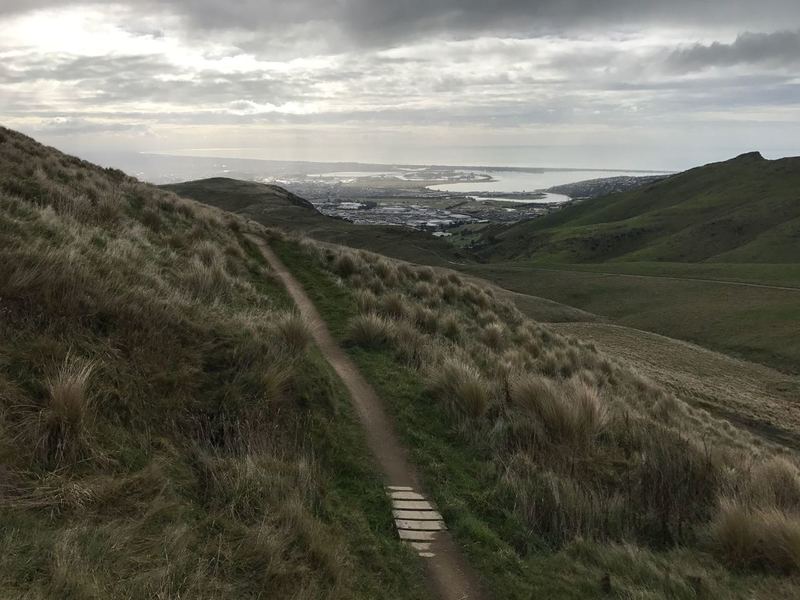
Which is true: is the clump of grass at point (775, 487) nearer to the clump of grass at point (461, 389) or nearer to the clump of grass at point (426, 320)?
the clump of grass at point (461, 389)

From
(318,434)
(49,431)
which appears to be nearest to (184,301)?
(318,434)

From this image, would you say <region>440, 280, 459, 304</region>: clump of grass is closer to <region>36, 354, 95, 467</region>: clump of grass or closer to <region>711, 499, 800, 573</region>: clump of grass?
<region>711, 499, 800, 573</region>: clump of grass

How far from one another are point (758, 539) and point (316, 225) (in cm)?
7993

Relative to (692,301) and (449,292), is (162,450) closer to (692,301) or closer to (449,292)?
(449,292)

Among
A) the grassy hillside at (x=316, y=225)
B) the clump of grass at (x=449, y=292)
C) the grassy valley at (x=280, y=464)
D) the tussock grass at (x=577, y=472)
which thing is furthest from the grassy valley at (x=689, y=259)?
the grassy valley at (x=280, y=464)

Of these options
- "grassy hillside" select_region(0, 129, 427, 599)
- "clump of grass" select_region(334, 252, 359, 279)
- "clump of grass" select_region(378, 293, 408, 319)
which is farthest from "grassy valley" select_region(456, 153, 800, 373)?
"grassy hillside" select_region(0, 129, 427, 599)

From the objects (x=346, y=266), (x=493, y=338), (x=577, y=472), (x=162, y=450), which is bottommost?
(x=493, y=338)

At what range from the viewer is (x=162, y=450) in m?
4.71

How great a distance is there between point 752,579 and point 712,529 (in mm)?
737

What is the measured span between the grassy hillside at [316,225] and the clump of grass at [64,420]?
66197 mm

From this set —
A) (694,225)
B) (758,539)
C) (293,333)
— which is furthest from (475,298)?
(694,225)

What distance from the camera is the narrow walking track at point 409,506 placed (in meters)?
4.50

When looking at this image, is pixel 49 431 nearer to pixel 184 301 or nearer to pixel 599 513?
pixel 184 301

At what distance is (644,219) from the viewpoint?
129m
